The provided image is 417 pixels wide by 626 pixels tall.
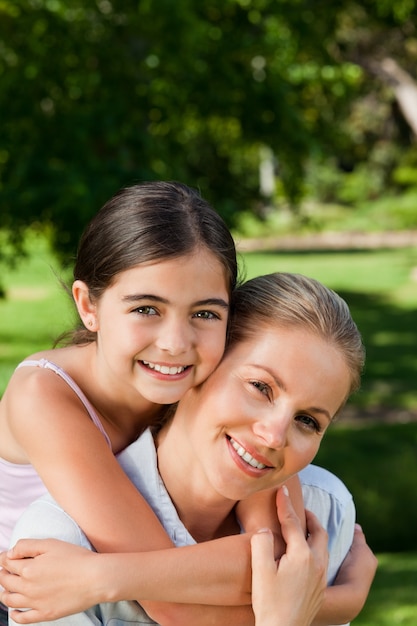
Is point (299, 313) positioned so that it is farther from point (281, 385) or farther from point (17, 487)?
point (17, 487)

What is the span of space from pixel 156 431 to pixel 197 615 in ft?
1.50

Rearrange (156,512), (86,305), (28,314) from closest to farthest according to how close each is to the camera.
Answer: (156,512)
(86,305)
(28,314)

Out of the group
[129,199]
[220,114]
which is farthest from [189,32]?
[129,199]

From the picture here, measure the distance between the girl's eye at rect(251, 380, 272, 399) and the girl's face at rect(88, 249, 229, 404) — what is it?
13cm

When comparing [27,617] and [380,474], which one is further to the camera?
[380,474]

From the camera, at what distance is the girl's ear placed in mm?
2518

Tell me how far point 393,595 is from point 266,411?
4.26 meters

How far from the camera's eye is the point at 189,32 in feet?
26.1

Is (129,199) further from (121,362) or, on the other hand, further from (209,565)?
(209,565)

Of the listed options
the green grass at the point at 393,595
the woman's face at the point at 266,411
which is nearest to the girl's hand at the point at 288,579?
the woman's face at the point at 266,411

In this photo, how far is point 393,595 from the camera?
19.6 feet

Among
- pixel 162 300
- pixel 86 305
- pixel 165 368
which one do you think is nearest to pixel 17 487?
pixel 86 305

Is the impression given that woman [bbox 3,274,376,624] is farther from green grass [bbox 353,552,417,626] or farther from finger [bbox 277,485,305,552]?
green grass [bbox 353,552,417,626]

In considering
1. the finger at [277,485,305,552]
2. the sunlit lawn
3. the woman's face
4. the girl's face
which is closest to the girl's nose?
the girl's face
